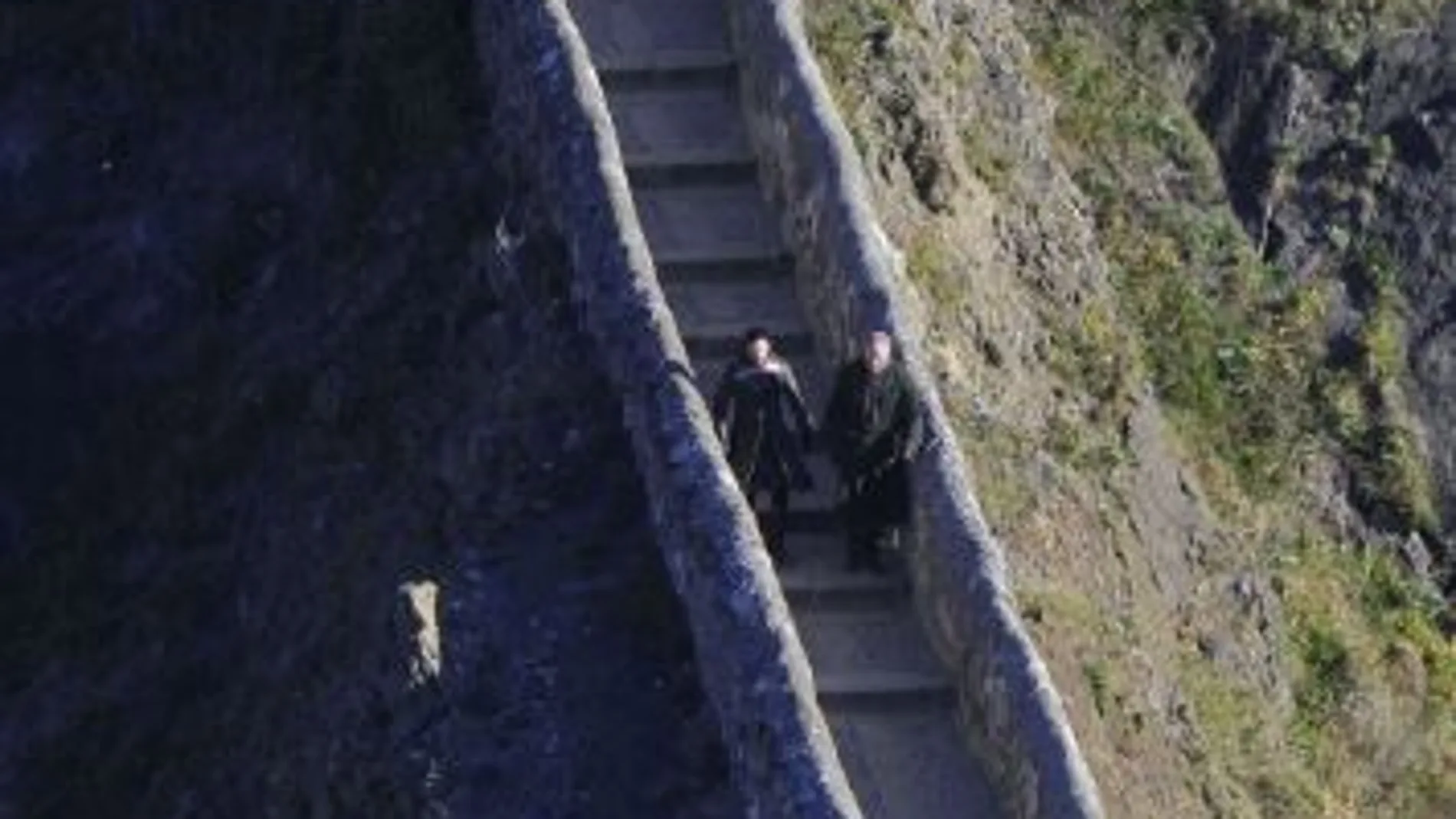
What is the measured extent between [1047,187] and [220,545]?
6.76 meters

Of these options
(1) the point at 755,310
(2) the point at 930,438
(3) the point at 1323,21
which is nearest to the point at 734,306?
(1) the point at 755,310

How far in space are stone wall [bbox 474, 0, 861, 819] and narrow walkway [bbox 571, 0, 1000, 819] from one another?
565mm

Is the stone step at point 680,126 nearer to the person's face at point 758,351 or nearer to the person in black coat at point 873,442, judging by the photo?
the person's face at point 758,351

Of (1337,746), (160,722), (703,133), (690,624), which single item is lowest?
(1337,746)

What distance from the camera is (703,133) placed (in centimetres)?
2325

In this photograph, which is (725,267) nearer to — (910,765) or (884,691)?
(884,691)

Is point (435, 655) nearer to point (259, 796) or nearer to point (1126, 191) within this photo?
point (259, 796)

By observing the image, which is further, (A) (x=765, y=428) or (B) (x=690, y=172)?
(B) (x=690, y=172)

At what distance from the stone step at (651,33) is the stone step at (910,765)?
5346 mm

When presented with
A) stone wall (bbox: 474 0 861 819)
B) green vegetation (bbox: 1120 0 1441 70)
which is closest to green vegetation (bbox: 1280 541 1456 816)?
green vegetation (bbox: 1120 0 1441 70)

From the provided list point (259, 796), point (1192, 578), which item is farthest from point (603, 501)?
point (1192, 578)

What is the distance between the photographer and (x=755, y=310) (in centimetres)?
2219

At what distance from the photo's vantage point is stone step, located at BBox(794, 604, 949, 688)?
2030 cm

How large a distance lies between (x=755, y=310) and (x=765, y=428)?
5.81ft
